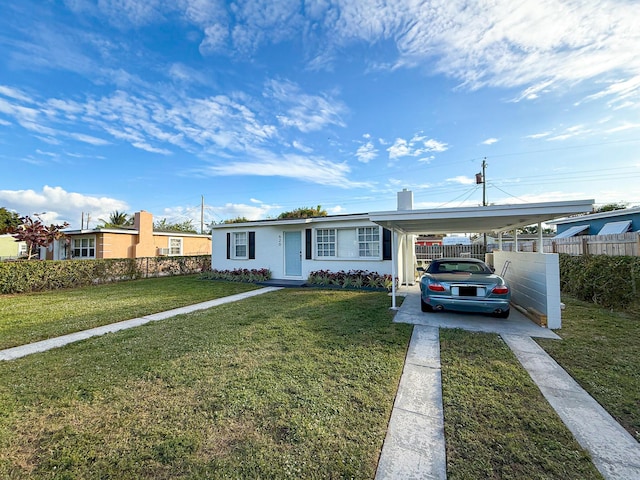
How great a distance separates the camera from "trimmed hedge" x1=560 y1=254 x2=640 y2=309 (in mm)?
6734

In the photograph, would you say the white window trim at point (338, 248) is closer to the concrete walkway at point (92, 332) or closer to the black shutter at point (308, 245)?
the black shutter at point (308, 245)

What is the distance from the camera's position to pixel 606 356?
3926 mm

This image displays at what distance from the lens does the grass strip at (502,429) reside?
6.35 ft

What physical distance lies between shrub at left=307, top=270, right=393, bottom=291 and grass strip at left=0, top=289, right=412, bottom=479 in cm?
514

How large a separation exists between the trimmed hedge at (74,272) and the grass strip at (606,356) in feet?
51.5

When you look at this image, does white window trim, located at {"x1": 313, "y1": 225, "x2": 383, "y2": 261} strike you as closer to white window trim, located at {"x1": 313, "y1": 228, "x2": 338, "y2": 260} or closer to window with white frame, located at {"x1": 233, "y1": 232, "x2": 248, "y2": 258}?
white window trim, located at {"x1": 313, "y1": 228, "x2": 338, "y2": 260}

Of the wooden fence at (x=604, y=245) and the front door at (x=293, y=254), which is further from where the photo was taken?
the front door at (x=293, y=254)

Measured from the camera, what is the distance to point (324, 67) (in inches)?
372

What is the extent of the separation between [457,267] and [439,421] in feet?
15.2

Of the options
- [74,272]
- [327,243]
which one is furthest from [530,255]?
[74,272]

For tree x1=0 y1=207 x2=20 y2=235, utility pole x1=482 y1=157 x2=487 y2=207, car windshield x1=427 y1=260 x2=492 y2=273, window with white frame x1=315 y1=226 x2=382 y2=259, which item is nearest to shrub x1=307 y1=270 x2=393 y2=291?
window with white frame x1=315 y1=226 x2=382 y2=259

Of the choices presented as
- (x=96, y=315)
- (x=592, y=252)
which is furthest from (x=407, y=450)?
(x=592, y=252)

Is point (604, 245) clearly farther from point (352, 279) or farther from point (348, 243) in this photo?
point (348, 243)

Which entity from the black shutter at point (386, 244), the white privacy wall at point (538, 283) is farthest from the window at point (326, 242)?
the white privacy wall at point (538, 283)
